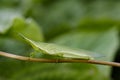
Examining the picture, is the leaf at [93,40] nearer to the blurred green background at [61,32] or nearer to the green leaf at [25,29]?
the blurred green background at [61,32]

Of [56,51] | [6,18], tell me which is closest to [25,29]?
[6,18]

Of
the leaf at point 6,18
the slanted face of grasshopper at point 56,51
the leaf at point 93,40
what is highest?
the leaf at point 6,18

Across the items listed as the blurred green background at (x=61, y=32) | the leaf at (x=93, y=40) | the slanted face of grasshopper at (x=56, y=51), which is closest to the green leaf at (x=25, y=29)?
the blurred green background at (x=61, y=32)

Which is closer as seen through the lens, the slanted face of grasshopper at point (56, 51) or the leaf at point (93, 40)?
the slanted face of grasshopper at point (56, 51)

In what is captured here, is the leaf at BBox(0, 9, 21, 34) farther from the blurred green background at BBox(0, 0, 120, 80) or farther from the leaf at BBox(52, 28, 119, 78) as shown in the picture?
the leaf at BBox(52, 28, 119, 78)

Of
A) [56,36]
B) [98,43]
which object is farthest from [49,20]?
[98,43]

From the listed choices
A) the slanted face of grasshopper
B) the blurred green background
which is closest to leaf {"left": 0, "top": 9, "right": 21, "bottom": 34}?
the blurred green background

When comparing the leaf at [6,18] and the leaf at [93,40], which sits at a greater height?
the leaf at [6,18]

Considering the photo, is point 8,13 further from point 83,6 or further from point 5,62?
point 83,6
